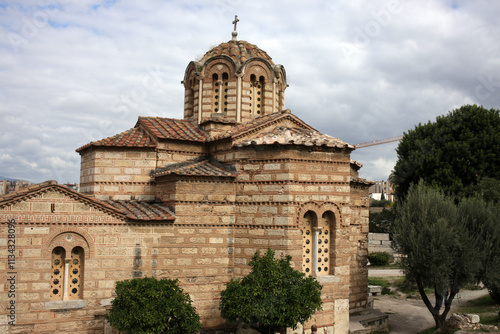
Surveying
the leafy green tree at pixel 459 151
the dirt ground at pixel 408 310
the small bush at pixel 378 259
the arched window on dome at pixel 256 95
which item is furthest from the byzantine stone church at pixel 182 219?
the small bush at pixel 378 259

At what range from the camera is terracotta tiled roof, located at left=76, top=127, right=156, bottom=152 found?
14.4m

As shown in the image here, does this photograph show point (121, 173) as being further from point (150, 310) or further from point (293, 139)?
point (293, 139)

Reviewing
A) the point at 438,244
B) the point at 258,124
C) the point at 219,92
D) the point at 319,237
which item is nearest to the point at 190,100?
the point at 219,92

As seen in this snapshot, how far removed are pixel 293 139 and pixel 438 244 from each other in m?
5.81

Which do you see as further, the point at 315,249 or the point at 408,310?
the point at 408,310

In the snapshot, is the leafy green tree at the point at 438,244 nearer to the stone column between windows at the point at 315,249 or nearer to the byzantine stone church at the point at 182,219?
the byzantine stone church at the point at 182,219

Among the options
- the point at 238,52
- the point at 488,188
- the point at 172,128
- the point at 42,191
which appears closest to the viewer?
the point at 42,191

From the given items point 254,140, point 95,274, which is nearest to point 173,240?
point 95,274

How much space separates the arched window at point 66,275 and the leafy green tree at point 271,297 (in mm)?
3941

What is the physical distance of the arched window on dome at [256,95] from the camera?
17250mm

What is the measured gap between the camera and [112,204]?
13.1 m

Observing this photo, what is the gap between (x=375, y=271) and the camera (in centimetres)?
3025

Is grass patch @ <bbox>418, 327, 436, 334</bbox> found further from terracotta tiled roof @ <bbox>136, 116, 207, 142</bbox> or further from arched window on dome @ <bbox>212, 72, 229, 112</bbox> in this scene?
arched window on dome @ <bbox>212, 72, 229, 112</bbox>

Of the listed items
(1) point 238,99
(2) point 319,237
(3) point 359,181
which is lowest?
(2) point 319,237
